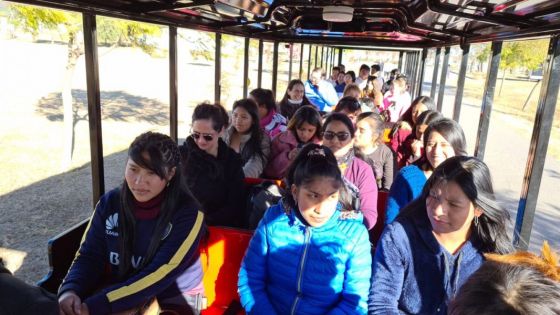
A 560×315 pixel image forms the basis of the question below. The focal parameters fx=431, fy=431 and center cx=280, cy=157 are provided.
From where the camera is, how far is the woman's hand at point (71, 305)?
199 cm

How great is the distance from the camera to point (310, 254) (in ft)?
6.96

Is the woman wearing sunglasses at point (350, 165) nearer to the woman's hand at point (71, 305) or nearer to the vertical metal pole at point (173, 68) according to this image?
the vertical metal pole at point (173, 68)

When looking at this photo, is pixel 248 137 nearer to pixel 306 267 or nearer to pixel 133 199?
pixel 133 199

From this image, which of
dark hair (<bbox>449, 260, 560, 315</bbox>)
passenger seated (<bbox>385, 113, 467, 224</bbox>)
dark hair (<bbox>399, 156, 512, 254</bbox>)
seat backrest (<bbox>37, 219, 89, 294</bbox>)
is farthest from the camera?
passenger seated (<bbox>385, 113, 467, 224</bbox>)

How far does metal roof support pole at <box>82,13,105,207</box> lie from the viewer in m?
2.83

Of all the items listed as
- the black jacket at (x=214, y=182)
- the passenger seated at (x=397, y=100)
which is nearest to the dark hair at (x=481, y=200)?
the black jacket at (x=214, y=182)

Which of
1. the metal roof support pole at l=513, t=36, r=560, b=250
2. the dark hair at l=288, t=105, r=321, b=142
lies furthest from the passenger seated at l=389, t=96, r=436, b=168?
the metal roof support pole at l=513, t=36, r=560, b=250

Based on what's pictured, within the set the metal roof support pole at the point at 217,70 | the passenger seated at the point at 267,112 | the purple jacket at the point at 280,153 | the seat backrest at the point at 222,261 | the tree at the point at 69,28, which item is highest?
the tree at the point at 69,28

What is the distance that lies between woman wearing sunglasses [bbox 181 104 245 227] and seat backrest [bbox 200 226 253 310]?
1.49ft

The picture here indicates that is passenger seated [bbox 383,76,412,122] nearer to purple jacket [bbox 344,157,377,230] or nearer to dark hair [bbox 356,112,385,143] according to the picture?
dark hair [bbox 356,112,385,143]

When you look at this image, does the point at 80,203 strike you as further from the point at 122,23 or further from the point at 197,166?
the point at 197,166

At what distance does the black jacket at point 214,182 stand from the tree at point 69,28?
3.23 m

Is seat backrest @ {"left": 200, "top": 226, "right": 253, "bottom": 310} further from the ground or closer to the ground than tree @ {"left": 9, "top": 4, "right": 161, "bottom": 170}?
closer to the ground

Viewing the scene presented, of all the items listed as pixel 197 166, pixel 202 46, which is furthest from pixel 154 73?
pixel 197 166
